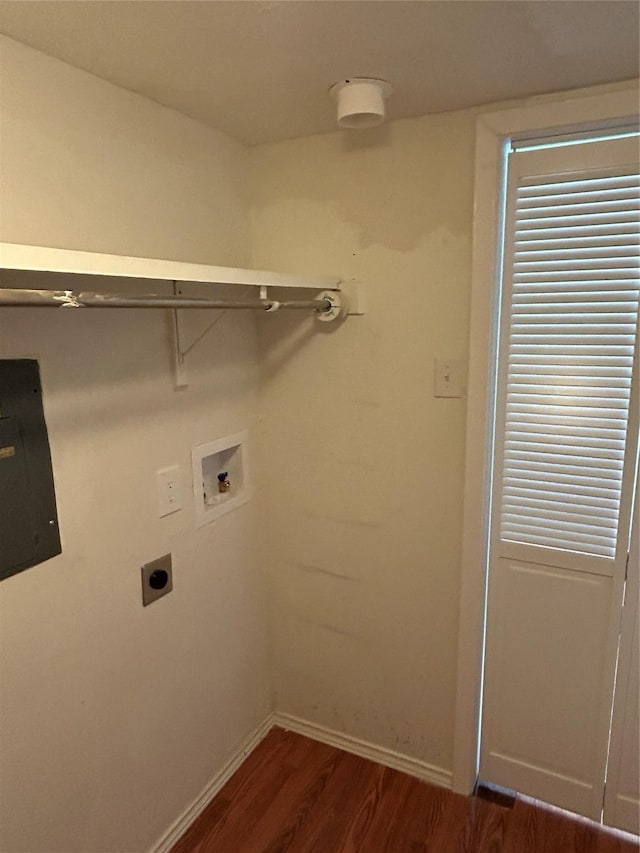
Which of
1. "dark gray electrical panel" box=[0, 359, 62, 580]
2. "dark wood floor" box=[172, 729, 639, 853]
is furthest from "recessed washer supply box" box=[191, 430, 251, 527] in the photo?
"dark wood floor" box=[172, 729, 639, 853]

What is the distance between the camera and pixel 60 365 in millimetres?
1301

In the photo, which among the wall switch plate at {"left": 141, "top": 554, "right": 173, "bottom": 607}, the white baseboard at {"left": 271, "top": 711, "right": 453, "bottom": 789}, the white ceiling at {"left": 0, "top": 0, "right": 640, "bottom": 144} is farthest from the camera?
the white baseboard at {"left": 271, "top": 711, "right": 453, "bottom": 789}

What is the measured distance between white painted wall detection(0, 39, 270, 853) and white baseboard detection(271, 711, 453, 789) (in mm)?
368

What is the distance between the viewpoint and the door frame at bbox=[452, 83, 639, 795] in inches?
56.7

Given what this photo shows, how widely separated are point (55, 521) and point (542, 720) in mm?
1553

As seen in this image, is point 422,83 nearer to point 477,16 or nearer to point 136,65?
point 477,16

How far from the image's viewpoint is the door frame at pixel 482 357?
144cm

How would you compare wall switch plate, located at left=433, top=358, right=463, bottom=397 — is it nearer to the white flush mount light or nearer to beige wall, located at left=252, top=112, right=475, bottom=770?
beige wall, located at left=252, top=112, right=475, bottom=770

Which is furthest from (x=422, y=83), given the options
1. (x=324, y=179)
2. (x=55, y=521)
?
(x=55, y=521)

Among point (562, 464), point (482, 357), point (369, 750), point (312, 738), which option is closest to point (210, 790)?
point (312, 738)

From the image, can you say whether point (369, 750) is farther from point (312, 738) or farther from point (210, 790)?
point (210, 790)

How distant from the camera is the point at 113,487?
4.80 feet

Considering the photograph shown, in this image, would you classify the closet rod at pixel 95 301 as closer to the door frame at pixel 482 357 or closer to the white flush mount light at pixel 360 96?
the white flush mount light at pixel 360 96

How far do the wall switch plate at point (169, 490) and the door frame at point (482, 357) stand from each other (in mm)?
845
